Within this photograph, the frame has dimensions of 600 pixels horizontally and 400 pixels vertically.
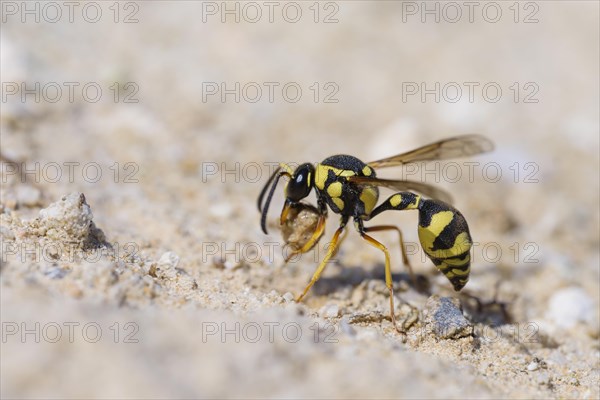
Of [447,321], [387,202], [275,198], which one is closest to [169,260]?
[387,202]

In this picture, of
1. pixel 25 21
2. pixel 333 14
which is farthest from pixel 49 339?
pixel 333 14

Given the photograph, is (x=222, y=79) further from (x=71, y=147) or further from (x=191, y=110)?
(x=71, y=147)

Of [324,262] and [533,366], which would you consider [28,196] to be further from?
[533,366]

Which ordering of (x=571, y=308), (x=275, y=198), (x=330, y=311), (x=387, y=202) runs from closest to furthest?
(x=330, y=311) < (x=387, y=202) < (x=571, y=308) < (x=275, y=198)

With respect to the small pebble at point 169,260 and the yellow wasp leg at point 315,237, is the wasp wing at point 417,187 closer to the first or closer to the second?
the yellow wasp leg at point 315,237

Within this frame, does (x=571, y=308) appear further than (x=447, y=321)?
Yes

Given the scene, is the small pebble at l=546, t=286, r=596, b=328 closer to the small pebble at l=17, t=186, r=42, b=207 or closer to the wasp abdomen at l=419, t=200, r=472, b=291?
the wasp abdomen at l=419, t=200, r=472, b=291

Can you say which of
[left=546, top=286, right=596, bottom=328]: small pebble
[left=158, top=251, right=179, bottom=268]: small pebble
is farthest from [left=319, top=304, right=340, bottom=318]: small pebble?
[left=546, top=286, right=596, bottom=328]: small pebble
